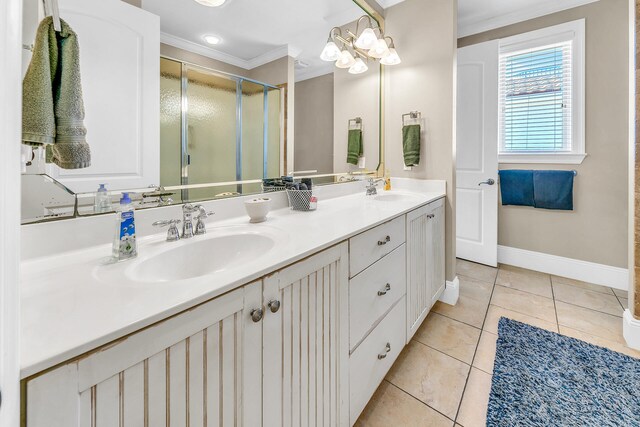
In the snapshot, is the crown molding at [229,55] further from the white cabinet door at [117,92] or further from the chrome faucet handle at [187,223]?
the chrome faucet handle at [187,223]

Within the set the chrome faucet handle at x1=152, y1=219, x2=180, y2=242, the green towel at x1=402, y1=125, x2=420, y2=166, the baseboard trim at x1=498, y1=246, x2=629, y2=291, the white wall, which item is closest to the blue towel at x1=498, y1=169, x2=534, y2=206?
the baseboard trim at x1=498, y1=246, x2=629, y2=291

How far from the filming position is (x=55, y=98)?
2.16 feet

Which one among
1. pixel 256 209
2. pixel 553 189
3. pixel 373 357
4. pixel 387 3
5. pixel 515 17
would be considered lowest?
pixel 373 357

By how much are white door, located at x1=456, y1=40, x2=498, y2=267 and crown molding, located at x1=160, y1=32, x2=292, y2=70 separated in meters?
1.96

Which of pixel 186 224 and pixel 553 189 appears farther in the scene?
pixel 553 189

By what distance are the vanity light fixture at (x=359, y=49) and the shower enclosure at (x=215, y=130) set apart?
0.63 m

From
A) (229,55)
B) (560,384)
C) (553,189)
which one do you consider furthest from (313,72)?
(553,189)

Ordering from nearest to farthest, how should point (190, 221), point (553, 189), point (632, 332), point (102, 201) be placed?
point (102, 201) → point (190, 221) → point (632, 332) → point (553, 189)

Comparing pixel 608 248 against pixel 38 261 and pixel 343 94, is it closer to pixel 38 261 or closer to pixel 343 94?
pixel 343 94

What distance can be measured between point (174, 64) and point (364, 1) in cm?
165

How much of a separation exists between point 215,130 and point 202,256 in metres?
0.53

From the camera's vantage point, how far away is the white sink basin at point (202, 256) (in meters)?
0.78

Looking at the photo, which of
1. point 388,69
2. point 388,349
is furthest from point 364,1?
point 388,349

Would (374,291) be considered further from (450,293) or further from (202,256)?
(450,293)
